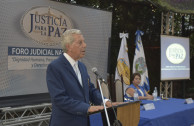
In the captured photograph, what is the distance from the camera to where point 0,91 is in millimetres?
3891

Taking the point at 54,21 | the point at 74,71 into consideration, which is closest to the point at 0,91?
the point at 54,21

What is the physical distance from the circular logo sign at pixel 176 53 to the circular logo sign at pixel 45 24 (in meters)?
3.25

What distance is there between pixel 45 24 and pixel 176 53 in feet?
13.6

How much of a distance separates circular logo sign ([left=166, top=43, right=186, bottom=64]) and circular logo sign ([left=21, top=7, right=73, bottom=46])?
10.7 feet

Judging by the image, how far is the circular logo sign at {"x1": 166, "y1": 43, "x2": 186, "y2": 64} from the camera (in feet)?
22.3

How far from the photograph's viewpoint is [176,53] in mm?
7004

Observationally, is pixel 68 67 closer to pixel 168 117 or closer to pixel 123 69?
pixel 168 117

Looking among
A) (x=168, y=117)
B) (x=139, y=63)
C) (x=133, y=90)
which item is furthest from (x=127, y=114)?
(x=139, y=63)

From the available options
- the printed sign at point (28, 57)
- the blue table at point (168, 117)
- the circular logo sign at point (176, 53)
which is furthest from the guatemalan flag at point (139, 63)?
the blue table at point (168, 117)

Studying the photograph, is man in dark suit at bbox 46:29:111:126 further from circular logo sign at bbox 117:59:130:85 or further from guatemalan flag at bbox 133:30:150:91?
guatemalan flag at bbox 133:30:150:91

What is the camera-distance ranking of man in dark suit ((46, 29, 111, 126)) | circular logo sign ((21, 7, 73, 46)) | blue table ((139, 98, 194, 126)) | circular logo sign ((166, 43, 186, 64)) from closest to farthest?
man in dark suit ((46, 29, 111, 126)) → blue table ((139, 98, 194, 126)) → circular logo sign ((21, 7, 73, 46)) → circular logo sign ((166, 43, 186, 64))

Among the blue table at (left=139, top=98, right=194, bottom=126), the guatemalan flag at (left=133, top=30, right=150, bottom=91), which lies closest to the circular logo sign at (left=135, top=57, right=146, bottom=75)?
the guatemalan flag at (left=133, top=30, right=150, bottom=91)

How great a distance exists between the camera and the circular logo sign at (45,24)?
169 inches

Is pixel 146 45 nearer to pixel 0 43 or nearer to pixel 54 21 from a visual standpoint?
pixel 54 21
